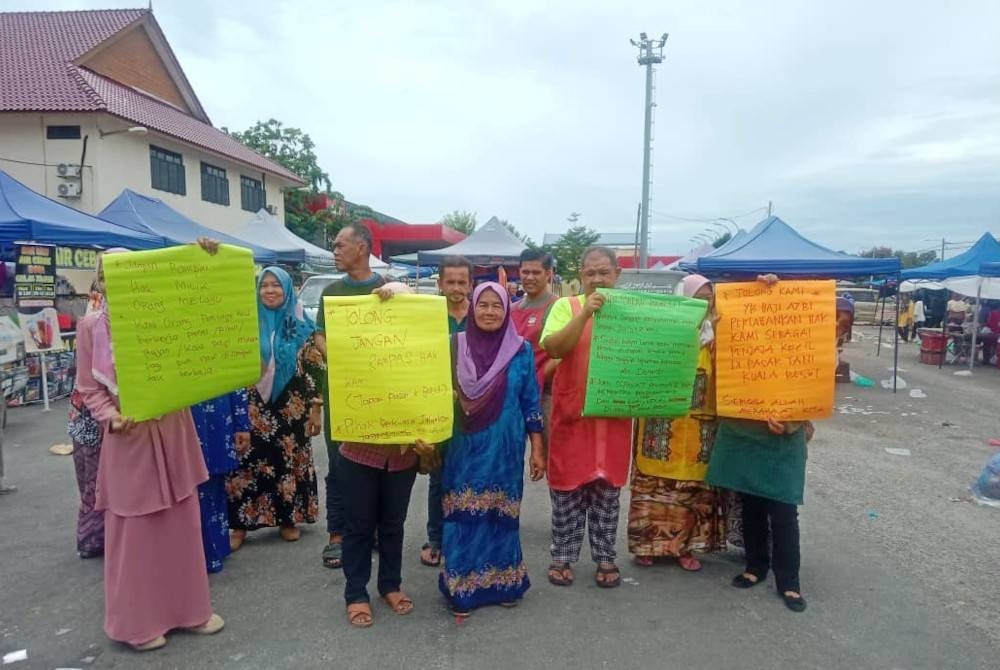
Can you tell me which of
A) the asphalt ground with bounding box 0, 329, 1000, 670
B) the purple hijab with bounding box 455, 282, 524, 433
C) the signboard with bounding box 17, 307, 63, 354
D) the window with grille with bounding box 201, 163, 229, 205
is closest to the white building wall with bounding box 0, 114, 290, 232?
the window with grille with bounding box 201, 163, 229, 205

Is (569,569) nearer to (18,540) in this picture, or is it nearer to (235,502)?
(235,502)

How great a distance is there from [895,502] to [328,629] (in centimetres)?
437

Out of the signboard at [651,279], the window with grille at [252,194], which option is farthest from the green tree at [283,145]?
the signboard at [651,279]

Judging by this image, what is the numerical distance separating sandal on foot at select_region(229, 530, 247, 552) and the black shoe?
122 inches

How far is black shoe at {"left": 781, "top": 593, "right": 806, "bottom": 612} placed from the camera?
3283 millimetres

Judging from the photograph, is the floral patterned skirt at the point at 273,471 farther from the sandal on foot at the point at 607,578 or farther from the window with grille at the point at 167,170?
the window with grille at the point at 167,170

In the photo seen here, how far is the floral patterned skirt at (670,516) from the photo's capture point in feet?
12.2

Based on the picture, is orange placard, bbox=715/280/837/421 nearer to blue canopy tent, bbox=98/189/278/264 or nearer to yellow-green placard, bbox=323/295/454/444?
yellow-green placard, bbox=323/295/454/444

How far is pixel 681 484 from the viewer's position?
3695mm

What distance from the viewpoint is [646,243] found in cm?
2172

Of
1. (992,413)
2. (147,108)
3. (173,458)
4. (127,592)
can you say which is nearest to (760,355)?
(173,458)

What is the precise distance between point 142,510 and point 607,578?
2276 millimetres

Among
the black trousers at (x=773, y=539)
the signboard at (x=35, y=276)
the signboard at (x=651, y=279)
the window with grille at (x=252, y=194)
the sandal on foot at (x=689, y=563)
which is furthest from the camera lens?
the window with grille at (x=252, y=194)

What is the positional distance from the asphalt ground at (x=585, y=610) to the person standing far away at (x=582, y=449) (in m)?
0.23
